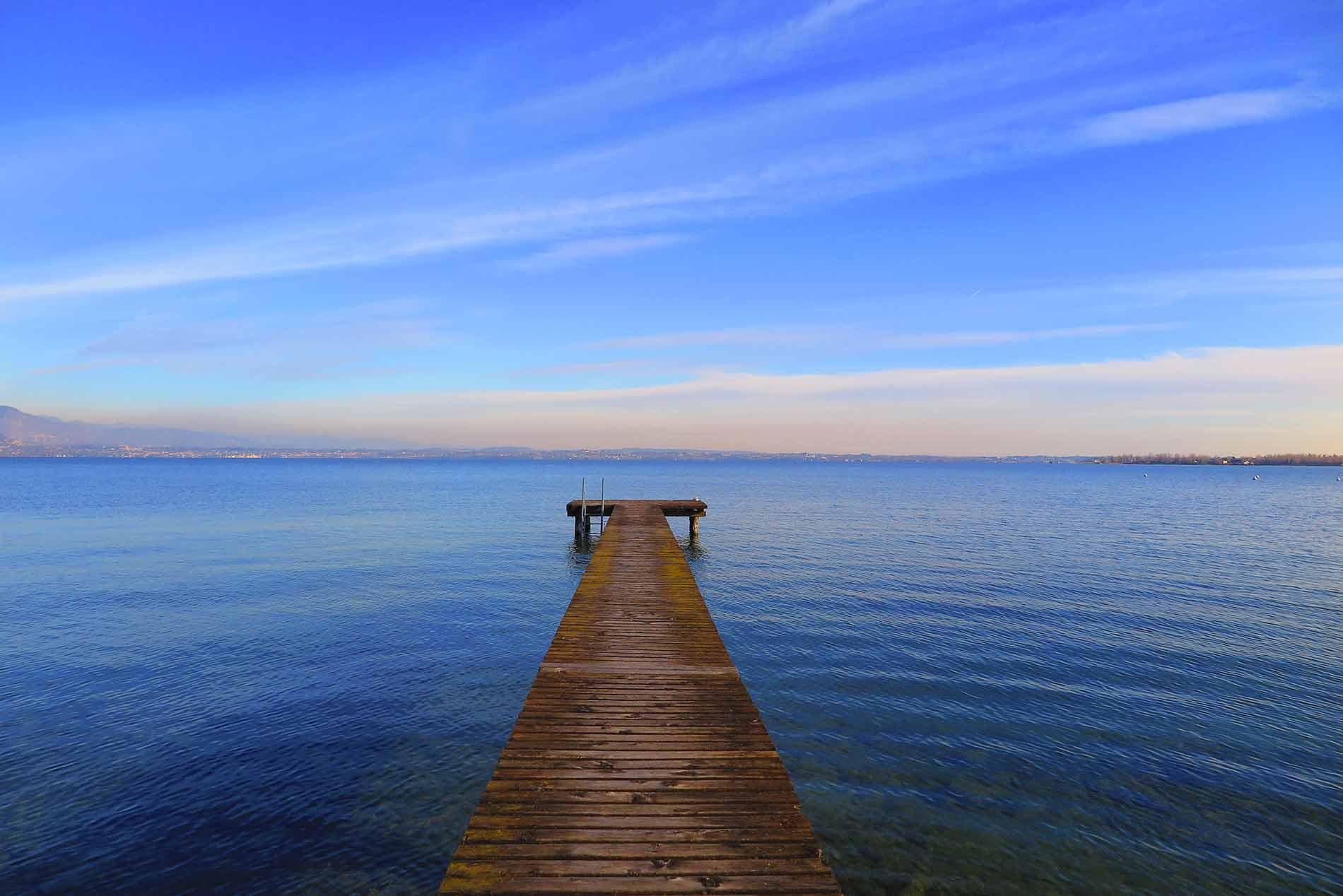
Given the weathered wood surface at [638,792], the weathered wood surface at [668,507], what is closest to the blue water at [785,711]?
the weathered wood surface at [638,792]

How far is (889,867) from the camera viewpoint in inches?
317

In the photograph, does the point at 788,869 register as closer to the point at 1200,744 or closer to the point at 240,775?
the point at 240,775

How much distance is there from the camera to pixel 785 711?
12.7 meters

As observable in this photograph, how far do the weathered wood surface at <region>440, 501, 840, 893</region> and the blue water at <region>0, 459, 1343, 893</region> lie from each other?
217 centimetres

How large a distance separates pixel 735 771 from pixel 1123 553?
35.3 meters

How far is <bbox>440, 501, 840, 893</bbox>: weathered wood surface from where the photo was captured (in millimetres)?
5305

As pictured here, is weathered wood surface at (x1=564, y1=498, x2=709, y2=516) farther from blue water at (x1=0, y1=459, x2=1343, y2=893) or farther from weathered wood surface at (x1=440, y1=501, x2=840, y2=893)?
weathered wood surface at (x1=440, y1=501, x2=840, y2=893)

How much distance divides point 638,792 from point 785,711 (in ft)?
22.4

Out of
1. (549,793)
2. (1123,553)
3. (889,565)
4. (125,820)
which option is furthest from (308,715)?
(1123,553)

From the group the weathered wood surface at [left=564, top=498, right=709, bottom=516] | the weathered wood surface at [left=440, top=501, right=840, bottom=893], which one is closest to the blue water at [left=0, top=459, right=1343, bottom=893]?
the weathered wood surface at [left=440, top=501, right=840, bottom=893]

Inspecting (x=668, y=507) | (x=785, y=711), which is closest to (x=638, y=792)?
(x=785, y=711)

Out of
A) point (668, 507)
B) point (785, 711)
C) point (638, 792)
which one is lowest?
point (785, 711)

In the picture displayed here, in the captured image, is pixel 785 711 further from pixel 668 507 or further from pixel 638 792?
pixel 668 507

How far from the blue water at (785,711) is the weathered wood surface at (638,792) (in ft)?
7.11
